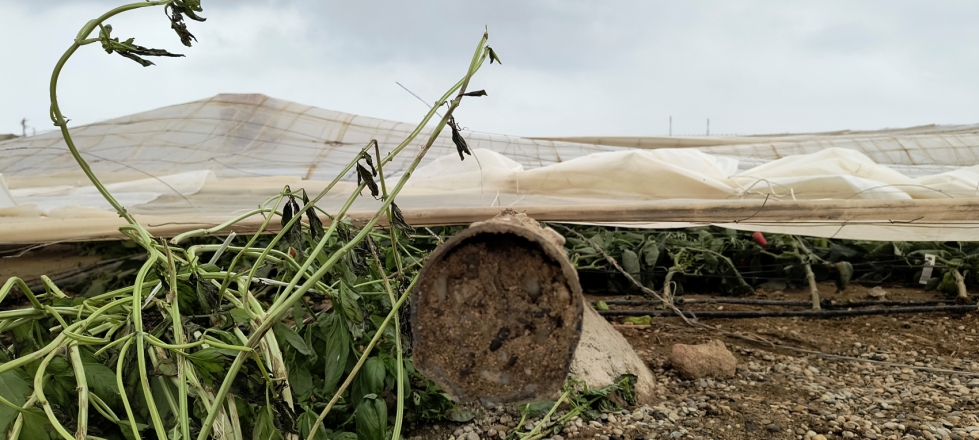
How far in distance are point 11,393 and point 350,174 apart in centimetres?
247

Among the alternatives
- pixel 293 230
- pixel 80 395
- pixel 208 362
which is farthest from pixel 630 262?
pixel 80 395

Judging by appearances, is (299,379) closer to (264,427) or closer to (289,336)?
(289,336)

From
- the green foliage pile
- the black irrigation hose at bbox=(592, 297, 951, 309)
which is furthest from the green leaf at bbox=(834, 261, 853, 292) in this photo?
the black irrigation hose at bbox=(592, 297, 951, 309)

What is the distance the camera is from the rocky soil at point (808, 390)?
1.78 meters

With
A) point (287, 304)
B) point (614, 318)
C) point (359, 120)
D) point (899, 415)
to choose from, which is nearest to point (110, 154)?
point (359, 120)

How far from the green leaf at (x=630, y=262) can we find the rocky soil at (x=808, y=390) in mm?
385

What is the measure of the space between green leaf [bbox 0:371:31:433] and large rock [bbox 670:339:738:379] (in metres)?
1.77

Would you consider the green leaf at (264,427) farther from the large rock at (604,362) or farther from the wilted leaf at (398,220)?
the large rock at (604,362)

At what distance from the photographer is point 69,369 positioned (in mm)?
1054

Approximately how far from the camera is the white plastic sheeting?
2.48 m

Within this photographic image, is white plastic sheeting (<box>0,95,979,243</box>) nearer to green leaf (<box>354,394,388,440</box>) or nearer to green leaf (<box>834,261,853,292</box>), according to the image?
green leaf (<box>834,261,853,292</box>)

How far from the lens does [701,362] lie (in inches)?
87.5

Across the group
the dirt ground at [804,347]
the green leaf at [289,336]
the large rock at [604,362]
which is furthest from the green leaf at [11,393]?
the dirt ground at [804,347]

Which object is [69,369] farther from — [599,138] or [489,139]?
[599,138]
